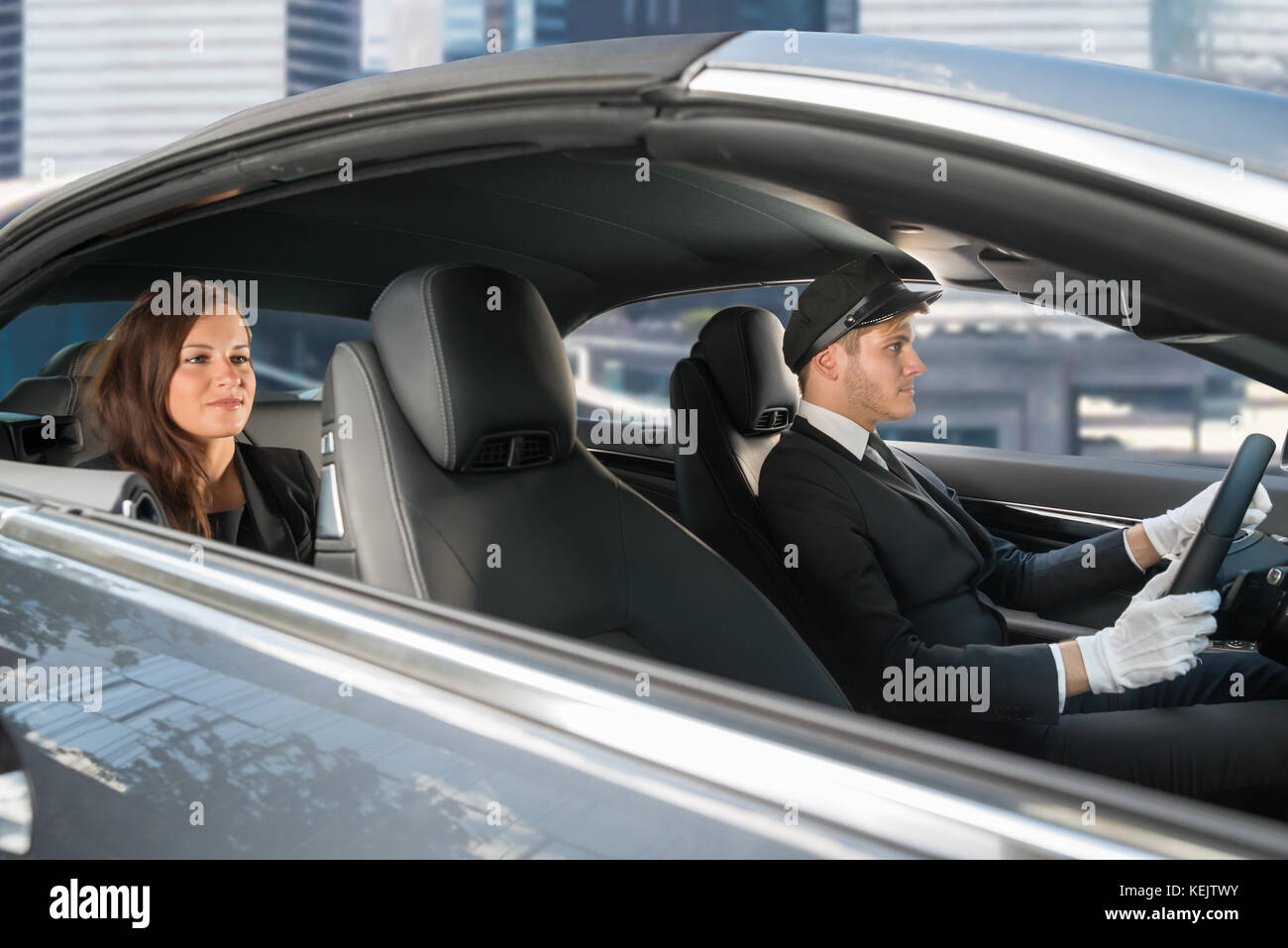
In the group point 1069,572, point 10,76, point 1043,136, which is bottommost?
point 1069,572

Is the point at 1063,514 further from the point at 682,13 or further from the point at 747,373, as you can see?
the point at 682,13

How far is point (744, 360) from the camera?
2580mm

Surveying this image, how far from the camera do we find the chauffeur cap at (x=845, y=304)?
2.20 m

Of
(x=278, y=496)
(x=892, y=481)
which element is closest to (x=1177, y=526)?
(x=892, y=481)

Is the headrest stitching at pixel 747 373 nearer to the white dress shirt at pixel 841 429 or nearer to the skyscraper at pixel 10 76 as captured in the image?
the white dress shirt at pixel 841 429

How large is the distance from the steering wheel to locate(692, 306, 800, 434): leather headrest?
3.32ft

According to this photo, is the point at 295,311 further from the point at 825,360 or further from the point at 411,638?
the point at 411,638

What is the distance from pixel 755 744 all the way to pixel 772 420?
1928mm

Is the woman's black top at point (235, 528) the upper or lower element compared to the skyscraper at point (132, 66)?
lower

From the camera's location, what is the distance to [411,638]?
98cm

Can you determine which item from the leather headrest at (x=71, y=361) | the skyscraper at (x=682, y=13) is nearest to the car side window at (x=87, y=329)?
the leather headrest at (x=71, y=361)

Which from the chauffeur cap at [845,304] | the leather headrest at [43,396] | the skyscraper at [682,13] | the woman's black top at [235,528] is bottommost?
the woman's black top at [235,528]

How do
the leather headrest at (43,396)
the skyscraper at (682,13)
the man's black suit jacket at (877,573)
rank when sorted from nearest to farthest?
the man's black suit jacket at (877,573), the leather headrest at (43,396), the skyscraper at (682,13)

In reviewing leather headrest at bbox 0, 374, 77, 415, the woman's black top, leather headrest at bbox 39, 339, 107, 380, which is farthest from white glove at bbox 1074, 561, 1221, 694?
leather headrest at bbox 39, 339, 107, 380
